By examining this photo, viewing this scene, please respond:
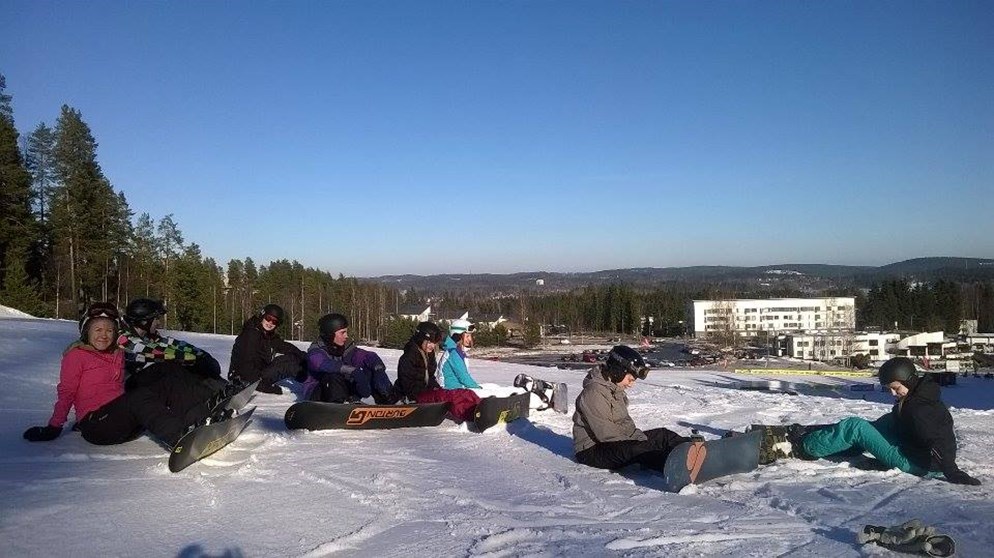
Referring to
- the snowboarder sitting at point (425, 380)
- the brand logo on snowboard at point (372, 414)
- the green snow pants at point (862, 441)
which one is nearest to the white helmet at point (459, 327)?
the snowboarder sitting at point (425, 380)

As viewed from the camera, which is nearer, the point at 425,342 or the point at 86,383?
the point at 86,383

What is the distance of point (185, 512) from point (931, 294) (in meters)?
113

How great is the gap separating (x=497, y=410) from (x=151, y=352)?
3.89 m

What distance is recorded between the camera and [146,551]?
4004mm

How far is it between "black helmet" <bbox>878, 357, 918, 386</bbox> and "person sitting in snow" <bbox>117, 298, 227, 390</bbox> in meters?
6.41

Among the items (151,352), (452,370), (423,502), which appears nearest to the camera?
(423,502)

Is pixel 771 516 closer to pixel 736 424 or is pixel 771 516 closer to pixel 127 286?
pixel 736 424

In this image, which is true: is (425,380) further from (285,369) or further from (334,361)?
(285,369)

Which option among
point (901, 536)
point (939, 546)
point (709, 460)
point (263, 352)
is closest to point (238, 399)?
point (263, 352)

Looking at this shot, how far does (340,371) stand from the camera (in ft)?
30.3

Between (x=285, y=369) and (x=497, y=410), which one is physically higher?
(x=285, y=369)

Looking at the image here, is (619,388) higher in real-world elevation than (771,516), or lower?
higher

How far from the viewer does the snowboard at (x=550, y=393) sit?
10156 millimetres

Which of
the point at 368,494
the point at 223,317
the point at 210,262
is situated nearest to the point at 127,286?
the point at 223,317
